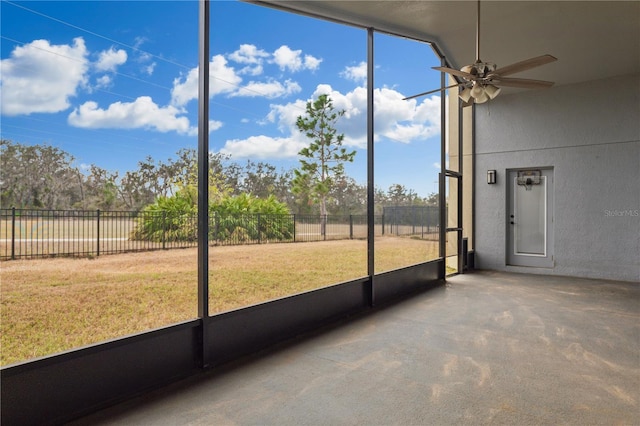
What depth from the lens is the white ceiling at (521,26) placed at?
14.0 ft

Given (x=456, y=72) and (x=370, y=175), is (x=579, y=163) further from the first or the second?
(x=456, y=72)

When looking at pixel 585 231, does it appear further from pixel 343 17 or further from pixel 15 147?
pixel 15 147

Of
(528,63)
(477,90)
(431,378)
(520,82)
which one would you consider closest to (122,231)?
(431,378)

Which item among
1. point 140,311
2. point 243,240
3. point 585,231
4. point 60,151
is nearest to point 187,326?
point 140,311

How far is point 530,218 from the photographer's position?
698cm

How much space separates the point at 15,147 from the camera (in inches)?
89.2

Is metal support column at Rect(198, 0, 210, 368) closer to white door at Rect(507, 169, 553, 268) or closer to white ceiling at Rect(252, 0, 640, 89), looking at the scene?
white ceiling at Rect(252, 0, 640, 89)

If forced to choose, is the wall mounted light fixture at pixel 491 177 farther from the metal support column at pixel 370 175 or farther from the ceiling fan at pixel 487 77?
the ceiling fan at pixel 487 77

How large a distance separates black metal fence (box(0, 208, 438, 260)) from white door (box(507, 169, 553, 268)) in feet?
14.7

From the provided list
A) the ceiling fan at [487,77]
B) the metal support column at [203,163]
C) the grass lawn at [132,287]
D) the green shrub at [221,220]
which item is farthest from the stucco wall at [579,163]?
the metal support column at [203,163]

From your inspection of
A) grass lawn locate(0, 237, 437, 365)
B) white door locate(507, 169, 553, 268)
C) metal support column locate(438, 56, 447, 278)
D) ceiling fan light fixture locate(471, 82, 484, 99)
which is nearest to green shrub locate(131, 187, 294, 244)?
grass lawn locate(0, 237, 437, 365)

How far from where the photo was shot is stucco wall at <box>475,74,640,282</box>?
6016 millimetres

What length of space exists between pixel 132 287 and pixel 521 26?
5338mm

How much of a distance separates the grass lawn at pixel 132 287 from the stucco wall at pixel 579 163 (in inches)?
153
